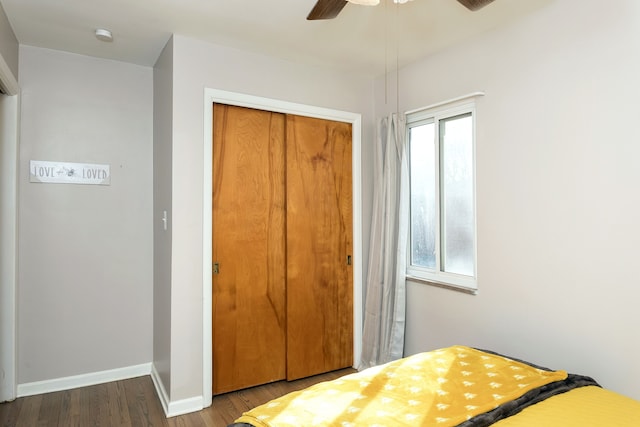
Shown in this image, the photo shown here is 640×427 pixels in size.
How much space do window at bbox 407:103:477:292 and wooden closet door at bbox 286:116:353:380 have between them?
1.89ft

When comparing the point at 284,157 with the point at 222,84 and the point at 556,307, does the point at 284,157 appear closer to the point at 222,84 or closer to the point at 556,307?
the point at 222,84

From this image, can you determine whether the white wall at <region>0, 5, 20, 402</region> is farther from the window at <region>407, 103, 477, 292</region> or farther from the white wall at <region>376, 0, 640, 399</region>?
the white wall at <region>376, 0, 640, 399</region>

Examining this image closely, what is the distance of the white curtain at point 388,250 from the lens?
321 centimetres

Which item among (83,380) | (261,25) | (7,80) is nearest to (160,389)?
(83,380)

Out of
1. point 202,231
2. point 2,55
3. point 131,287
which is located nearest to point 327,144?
point 202,231

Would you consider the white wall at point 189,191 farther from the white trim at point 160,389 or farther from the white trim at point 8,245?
the white trim at point 8,245

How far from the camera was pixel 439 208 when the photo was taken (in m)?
3.04

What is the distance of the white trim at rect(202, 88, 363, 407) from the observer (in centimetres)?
284

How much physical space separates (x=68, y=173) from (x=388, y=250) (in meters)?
2.59

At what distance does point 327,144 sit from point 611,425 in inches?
101

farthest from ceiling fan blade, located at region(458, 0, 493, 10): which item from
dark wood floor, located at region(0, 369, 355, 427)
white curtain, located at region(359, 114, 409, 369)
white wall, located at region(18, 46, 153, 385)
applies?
dark wood floor, located at region(0, 369, 355, 427)

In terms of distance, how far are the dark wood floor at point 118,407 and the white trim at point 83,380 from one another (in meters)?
0.05

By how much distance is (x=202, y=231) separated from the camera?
112 inches

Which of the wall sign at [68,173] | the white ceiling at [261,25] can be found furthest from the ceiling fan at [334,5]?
the wall sign at [68,173]
